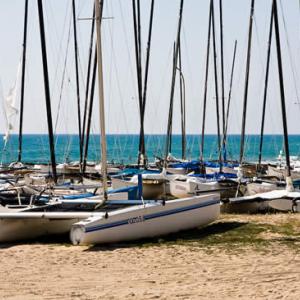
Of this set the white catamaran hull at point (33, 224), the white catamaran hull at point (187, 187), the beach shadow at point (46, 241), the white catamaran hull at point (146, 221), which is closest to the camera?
the white catamaran hull at point (146, 221)

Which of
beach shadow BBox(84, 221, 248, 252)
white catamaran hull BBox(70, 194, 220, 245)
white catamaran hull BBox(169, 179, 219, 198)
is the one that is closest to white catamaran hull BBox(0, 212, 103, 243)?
white catamaran hull BBox(70, 194, 220, 245)

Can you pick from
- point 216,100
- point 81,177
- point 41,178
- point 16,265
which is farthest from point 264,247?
point 216,100

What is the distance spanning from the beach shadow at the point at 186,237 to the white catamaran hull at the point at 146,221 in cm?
13

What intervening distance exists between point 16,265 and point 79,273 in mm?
1489

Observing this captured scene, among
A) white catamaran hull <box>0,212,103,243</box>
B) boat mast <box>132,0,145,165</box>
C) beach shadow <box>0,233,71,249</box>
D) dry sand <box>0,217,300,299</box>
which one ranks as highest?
boat mast <box>132,0,145,165</box>

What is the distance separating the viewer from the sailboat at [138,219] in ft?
43.0

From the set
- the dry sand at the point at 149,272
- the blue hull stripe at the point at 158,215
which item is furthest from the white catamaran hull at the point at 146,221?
the dry sand at the point at 149,272

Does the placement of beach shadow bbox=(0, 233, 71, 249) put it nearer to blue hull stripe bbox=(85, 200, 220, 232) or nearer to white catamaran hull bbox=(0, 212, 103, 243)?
white catamaran hull bbox=(0, 212, 103, 243)

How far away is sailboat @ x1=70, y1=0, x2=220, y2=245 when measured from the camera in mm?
13109

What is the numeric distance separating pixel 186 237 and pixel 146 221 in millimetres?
1133

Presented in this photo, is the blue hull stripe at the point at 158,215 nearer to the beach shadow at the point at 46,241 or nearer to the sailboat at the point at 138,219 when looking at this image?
the sailboat at the point at 138,219

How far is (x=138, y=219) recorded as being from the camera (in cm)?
1406

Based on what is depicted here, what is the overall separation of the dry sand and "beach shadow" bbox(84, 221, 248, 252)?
0.13 metres

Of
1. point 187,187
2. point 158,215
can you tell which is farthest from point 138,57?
point 158,215
